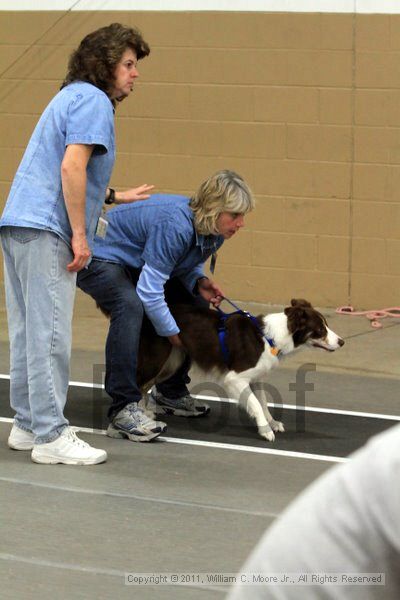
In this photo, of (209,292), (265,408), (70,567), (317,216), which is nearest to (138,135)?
(317,216)

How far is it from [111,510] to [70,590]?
898 mm

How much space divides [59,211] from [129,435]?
1341mm

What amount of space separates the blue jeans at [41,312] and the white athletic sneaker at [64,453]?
0.12 ft

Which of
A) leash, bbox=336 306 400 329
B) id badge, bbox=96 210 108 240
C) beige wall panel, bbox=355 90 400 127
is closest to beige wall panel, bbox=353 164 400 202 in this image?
beige wall panel, bbox=355 90 400 127

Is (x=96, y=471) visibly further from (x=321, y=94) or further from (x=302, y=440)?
(x=321, y=94)

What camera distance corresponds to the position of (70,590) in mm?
3629

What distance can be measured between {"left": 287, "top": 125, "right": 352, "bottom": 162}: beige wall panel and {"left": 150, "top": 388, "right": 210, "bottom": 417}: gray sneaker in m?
3.47

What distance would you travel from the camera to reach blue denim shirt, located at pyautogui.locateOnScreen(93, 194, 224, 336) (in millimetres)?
5359

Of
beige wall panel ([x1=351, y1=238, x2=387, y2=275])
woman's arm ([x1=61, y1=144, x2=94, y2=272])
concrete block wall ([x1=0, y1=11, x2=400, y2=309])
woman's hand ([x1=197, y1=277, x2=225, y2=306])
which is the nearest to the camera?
woman's arm ([x1=61, y1=144, x2=94, y2=272])

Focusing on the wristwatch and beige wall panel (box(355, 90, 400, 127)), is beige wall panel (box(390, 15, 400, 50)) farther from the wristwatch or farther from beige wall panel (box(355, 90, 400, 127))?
the wristwatch

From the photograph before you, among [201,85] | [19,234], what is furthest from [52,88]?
[19,234]

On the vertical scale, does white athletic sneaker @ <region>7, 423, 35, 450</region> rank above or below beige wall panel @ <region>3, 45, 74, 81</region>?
below

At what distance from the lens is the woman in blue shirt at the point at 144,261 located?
5355 mm

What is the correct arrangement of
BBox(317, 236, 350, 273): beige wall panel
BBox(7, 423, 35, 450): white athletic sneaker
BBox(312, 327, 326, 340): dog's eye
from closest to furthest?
BBox(7, 423, 35, 450): white athletic sneaker < BBox(312, 327, 326, 340): dog's eye < BBox(317, 236, 350, 273): beige wall panel
